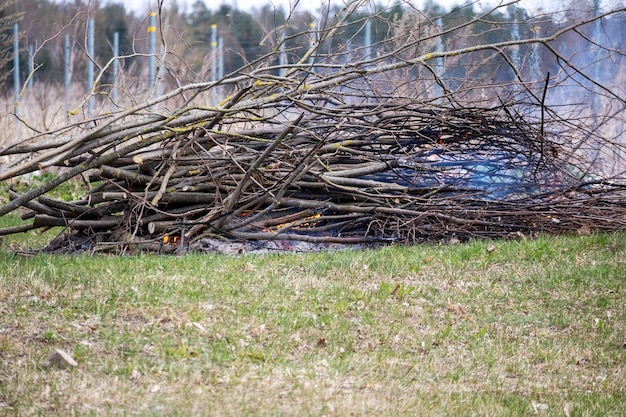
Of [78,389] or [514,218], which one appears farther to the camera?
[514,218]

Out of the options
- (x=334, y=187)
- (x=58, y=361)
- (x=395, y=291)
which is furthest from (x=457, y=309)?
(x=334, y=187)

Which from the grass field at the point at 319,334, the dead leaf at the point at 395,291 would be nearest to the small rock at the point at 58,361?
the grass field at the point at 319,334

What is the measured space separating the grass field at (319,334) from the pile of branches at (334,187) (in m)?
1.08

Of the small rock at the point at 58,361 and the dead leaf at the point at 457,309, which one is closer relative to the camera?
the small rock at the point at 58,361

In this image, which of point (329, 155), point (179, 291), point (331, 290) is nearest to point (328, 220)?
point (329, 155)

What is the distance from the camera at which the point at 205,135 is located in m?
8.41

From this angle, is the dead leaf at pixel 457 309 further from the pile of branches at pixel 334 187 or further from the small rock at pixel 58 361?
the small rock at pixel 58 361

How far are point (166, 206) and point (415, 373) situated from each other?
4.58m

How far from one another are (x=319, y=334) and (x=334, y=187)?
11.9 ft

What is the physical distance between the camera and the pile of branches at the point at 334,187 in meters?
8.38

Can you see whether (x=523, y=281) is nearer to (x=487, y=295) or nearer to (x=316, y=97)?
(x=487, y=295)

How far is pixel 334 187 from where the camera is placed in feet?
28.8

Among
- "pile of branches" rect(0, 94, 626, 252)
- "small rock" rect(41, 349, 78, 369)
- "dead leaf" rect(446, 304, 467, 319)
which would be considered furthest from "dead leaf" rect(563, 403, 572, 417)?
"pile of branches" rect(0, 94, 626, 252)

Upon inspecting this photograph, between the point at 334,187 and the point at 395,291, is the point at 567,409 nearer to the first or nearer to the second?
the point at 395,291
